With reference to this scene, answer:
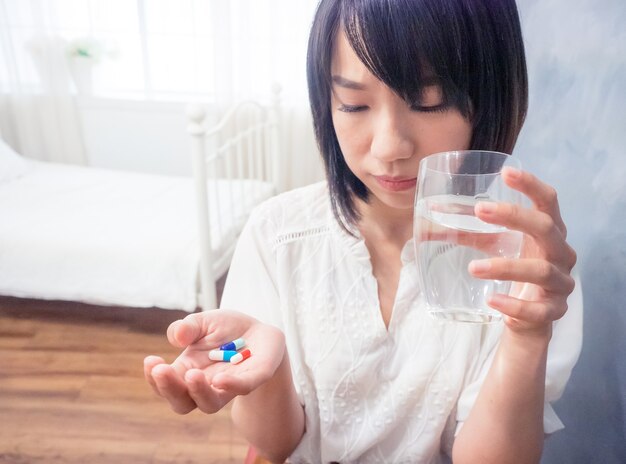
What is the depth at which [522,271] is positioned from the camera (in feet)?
1.30

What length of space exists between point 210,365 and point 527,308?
0.99 ft

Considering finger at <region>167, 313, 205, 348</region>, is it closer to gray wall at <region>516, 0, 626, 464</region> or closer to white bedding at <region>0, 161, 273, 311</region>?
gray wall at <region>516, 0, 626, 464</region>

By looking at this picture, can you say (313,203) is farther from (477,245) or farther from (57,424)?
(57,424)

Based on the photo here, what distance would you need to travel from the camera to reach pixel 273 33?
2594mm

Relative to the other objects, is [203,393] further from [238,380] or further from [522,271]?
[522,271]

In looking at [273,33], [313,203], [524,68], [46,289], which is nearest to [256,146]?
[273,33]

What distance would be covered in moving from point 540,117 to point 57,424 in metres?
1.65

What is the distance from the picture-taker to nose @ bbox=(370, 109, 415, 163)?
1.88ft

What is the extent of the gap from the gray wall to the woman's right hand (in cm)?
39

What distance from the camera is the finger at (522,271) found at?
0.39m

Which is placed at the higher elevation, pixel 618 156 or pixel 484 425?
pixel 618 156

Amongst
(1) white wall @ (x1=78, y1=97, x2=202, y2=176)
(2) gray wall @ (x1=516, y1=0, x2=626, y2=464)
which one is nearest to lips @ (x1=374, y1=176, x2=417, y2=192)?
(2) gray wall @ (x1=516, y1=0, x2=626, y2=464)

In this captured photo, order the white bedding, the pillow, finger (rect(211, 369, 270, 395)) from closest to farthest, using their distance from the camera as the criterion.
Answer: finger (rect(211, 369, 270, 395)), the white bedding, the pillow

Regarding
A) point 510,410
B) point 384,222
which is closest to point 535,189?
point 510,410
